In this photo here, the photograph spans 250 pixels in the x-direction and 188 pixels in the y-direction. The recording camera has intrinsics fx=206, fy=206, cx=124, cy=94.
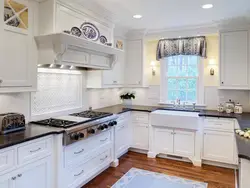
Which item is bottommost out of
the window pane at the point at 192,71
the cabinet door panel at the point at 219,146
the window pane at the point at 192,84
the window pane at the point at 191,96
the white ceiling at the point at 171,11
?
the cabinet door panel at the point at 219,146

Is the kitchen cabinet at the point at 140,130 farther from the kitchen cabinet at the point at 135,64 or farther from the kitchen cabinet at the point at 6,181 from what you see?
the kitchen cabinet at the point at 6,181

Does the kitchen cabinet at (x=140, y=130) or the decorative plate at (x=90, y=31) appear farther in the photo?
the kitchen cabinet at (x=140, y=130)

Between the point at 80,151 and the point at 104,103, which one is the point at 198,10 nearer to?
the point at 104,103

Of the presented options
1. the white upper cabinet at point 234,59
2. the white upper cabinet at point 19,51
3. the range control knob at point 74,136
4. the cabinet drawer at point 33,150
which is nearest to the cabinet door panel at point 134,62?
the white upper cabinet at point 234,59

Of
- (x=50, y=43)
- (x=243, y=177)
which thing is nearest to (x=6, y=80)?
(x=50, y=43)

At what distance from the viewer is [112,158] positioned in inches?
143

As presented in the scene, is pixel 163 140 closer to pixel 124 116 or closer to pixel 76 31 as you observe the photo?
pixel 124 116

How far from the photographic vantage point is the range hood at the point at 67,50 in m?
2.53

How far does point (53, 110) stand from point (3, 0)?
1.62m

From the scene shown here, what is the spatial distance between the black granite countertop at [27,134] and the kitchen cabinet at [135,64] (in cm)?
263

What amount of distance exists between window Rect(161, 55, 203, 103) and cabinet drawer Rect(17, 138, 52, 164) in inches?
122

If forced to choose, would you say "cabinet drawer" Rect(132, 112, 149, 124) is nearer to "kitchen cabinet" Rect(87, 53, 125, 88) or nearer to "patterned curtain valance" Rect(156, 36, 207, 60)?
"kitchen cabinet" Rect(87, 53, 125, 88)

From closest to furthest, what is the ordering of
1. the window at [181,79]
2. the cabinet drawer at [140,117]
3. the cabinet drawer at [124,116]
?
1. the cabinet drawer at [124,116]
2. the cabinet drawer at [140,117]
3. the window at [181,79]

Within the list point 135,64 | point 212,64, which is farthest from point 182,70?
point 135,64
